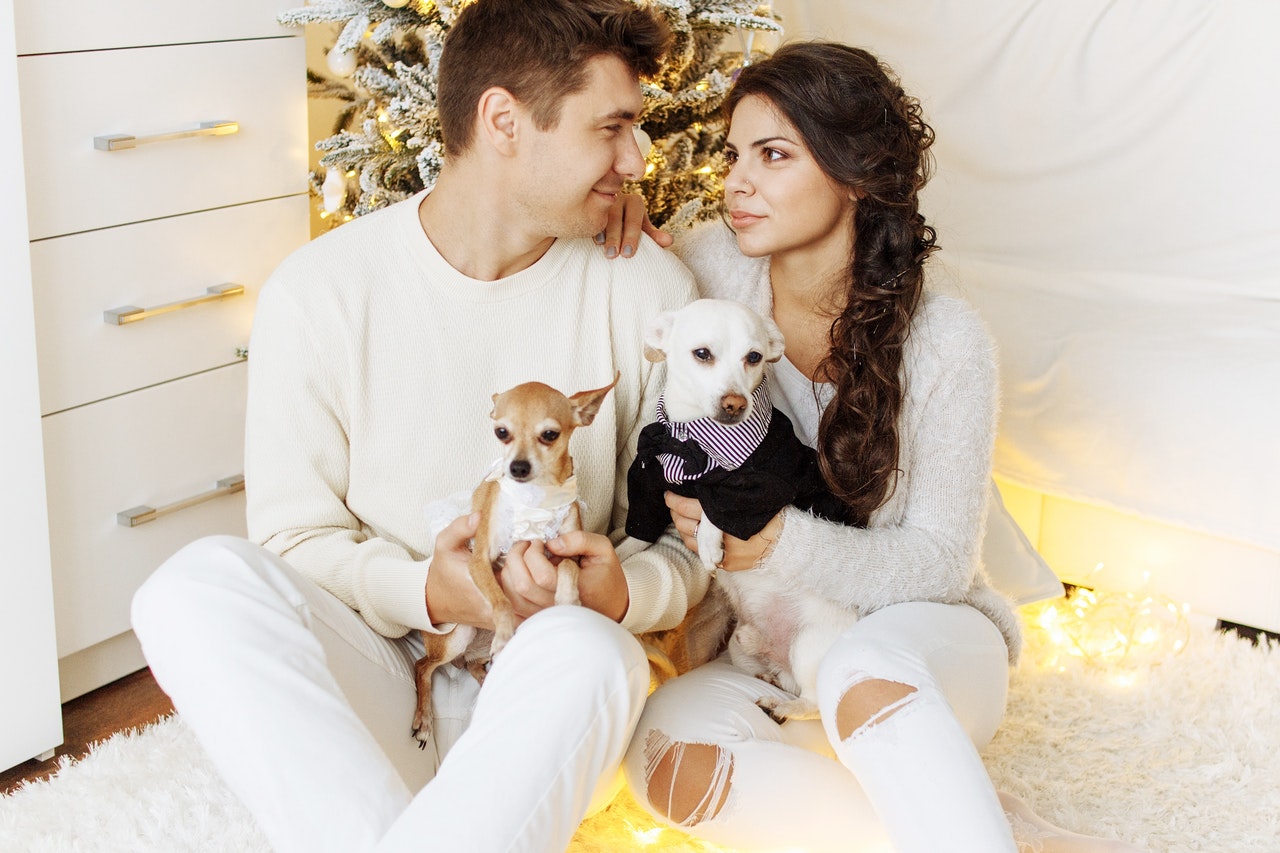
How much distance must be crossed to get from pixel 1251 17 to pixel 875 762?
2.12 meters

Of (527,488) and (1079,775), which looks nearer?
(527,488)

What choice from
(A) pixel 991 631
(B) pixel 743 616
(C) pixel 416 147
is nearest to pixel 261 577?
(B) pixel 743 616

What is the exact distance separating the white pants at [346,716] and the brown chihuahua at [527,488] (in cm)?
8

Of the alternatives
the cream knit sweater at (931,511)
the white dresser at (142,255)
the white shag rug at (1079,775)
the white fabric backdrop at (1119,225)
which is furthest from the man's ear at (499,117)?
the white fabric backdrop at (1119,225)

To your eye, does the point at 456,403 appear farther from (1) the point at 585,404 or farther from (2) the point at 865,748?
(2) the point at 865,748

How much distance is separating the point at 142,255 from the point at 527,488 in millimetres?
1081

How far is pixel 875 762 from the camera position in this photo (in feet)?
4.77

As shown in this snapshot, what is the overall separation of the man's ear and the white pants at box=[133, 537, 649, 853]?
65 cm

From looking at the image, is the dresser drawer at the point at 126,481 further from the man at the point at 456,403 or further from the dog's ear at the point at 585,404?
the dog's ear at the point at 585,404

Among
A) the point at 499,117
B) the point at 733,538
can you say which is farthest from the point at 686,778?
the point at 499,117

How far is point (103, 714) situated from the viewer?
2279 mm

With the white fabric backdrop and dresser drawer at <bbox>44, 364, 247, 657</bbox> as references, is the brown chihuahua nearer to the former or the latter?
dresser drawer at <bbox>44, 364, 247, 657</bbox>

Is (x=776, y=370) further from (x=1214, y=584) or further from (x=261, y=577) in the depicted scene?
(x=1214, y=584)

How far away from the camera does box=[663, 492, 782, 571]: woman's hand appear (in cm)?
170
